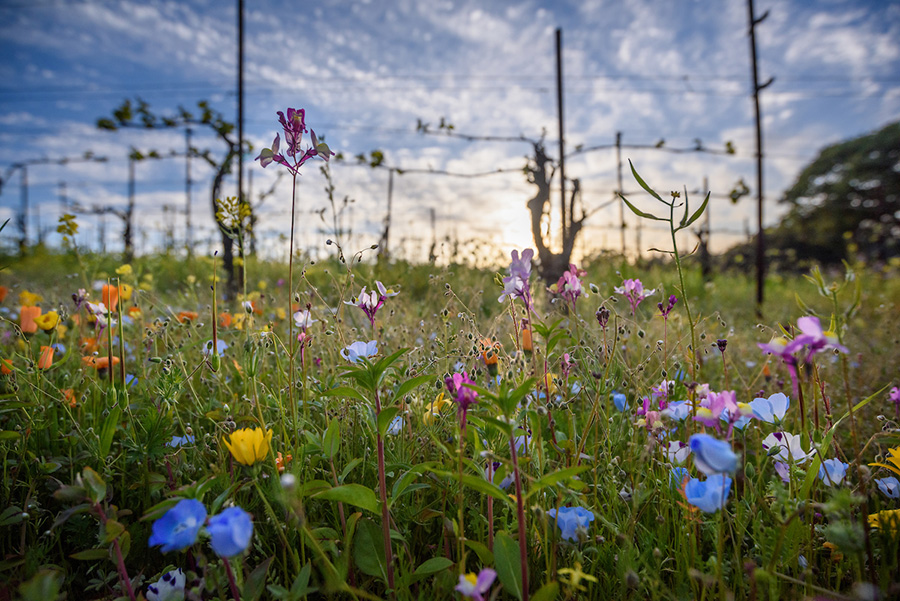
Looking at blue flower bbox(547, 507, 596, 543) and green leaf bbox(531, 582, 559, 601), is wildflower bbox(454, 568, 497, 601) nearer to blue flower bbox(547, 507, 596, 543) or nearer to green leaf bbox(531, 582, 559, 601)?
green leaf bbox(531, 582, 559, 601)

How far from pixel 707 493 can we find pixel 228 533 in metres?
0.65

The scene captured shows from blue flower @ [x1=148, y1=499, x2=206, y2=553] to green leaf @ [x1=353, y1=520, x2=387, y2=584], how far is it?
285 millimetres

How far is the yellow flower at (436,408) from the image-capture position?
96 cm

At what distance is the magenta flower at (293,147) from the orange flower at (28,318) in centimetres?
107

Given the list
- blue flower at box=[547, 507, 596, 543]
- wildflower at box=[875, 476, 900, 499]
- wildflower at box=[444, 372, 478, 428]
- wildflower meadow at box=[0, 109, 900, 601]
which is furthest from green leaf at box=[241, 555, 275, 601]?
wildflower at box=[875, 476, 900, 499]

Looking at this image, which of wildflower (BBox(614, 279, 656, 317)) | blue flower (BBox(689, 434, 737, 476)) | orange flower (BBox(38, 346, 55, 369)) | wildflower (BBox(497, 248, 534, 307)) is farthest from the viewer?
orange flower (BBox(38, 346, 55, 369))

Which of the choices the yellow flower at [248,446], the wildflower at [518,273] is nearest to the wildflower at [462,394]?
the wildflower at [518,273]

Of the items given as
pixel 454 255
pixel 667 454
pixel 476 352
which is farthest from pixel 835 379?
pixel 454 255

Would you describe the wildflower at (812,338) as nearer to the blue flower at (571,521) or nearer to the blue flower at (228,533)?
the blue flower at (571,521)

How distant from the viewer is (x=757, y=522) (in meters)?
0.78

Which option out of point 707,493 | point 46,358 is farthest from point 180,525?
point 46,358

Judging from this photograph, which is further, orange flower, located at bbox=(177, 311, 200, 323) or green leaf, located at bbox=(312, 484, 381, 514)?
orange flower, located at bbox=(177, 311, 200, 323)

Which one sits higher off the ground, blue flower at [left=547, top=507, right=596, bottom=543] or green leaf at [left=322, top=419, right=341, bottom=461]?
green leaf at [left=322, top=419, right=341, bottom=461]

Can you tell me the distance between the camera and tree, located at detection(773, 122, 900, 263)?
16.7 meters
